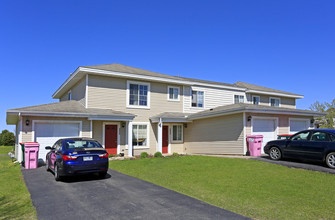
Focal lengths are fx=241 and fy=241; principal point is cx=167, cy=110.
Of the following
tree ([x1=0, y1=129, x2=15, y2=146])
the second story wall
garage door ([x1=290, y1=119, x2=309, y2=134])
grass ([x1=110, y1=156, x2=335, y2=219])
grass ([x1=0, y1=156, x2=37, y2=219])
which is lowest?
tree ([x1=0, y1=129, x2=15, y2=146])

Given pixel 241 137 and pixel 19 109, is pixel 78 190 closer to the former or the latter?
pixel 19 109

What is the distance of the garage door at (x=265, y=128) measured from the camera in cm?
1541

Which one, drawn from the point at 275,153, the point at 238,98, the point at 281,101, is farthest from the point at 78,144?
the point at 281,101

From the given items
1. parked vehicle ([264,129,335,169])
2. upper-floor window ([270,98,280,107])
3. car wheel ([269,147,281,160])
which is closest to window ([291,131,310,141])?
parked vehicle ([264,129,335,169])

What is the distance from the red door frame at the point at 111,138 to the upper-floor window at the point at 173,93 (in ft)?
17.2

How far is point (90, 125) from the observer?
15.2 meters

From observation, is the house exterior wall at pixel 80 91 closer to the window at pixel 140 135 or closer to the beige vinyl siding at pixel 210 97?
the window at pixel 140 135

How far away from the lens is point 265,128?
1588cm

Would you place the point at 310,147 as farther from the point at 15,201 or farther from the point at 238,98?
the point at 238,98

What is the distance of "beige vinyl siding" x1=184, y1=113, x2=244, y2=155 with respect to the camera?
15.3 metres

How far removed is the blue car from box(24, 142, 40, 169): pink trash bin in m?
3.46

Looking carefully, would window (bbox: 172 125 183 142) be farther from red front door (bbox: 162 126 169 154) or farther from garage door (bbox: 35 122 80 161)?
garage door (bbox: 35 122 80 161)

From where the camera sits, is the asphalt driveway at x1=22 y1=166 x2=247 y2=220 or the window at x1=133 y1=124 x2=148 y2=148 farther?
the window at x1=133 y1=124 x2=148 y2=148

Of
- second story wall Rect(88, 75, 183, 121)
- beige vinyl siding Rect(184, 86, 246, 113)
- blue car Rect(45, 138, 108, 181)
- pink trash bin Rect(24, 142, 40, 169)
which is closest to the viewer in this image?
blue car Rect(45, 138, 108, 181)
